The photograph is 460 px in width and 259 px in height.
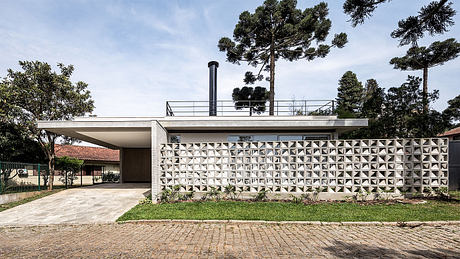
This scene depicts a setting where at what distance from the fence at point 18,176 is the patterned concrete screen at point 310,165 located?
243 inches

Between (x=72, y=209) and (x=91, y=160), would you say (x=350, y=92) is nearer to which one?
(x=91, y=160)

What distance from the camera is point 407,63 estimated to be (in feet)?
57.0

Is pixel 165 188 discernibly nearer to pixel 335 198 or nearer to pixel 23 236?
pixel 23 236

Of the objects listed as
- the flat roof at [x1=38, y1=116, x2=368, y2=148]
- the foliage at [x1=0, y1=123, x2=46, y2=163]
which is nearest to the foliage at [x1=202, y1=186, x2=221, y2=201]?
the flat roof at [x1=38, y1=116, x2=368, y2=148]

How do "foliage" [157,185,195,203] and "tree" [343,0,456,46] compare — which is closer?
"tree" [343,0,456,46]

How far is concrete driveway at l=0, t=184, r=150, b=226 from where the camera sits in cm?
635

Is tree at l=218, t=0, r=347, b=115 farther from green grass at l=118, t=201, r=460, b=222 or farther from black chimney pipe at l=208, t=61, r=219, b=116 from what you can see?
green grass at l=118, t=201, r=460, b=222

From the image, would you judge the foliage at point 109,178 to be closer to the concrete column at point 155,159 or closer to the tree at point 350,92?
the concrete column at point 155,159

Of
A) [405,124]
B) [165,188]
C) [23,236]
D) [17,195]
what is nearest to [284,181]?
[165,188]

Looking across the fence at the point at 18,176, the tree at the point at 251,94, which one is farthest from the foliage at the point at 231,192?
the tree at the point at 251,94

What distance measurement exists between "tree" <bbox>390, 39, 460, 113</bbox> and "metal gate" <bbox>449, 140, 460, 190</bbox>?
26.6 ft

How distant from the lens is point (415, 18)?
7.20m

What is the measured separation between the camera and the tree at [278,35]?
51.3ft

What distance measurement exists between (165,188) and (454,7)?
35.4 feet
